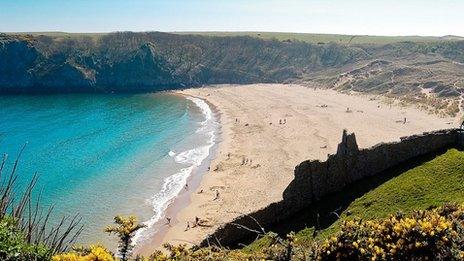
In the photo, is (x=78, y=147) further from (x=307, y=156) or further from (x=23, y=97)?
(x=23, y=97)

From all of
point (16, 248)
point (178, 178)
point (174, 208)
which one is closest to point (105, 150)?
point (178, 178)

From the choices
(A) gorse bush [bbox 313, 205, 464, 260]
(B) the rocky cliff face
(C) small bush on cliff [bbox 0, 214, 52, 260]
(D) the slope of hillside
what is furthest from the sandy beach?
(B) the rocky cliff face

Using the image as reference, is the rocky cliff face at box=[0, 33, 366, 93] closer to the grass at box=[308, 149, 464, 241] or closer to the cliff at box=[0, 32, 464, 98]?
the cliff at box=[0, 32, 464, 98]

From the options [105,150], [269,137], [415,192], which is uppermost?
[415,192]

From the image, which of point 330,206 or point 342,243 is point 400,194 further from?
point 342,243

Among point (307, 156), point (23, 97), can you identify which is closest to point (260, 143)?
point (307, 156)

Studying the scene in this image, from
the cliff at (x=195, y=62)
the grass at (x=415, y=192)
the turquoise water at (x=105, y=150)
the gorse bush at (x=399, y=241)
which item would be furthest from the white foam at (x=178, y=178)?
the cliff at (x=195, y=62)
